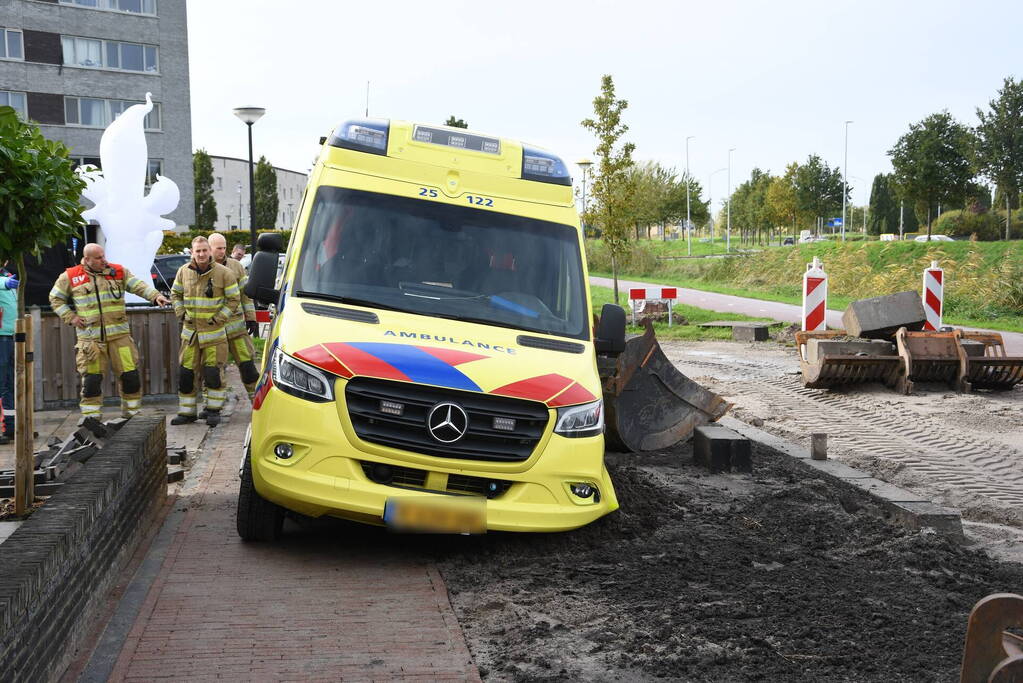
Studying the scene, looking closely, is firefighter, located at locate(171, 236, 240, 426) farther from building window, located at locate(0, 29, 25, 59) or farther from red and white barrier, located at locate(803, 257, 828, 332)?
building window, located at locate(0, 29, 25, 59)

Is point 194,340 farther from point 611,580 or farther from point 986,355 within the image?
point 986,355

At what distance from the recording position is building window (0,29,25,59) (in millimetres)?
51688

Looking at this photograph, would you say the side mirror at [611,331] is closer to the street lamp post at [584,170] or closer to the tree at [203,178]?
the street lamp post at [584,170]

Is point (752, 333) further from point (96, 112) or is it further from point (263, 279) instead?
point (96, 112)

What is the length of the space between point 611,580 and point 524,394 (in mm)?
1143

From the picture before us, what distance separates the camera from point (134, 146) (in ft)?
81.0

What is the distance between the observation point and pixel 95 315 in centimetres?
1076

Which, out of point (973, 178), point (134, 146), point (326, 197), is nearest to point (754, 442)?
point (326, 197)

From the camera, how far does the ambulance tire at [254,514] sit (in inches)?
252

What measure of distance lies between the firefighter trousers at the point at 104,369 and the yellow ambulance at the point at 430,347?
4.21 metres

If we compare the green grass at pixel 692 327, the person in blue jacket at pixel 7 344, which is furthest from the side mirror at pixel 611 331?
the green grass at pixel 692 327

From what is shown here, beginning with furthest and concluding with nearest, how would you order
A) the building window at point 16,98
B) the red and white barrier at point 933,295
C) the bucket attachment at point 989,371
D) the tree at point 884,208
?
the tree at point 884,208 < the building window at point 16,98 < the red and white barrier at point 933,295 < the bucket attachment at point 989,371

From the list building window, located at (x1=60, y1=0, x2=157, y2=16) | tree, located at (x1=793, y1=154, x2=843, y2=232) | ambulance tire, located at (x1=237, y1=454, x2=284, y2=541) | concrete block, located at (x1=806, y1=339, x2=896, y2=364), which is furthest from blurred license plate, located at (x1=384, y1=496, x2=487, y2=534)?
tree, located at (x1=793, y1=154, x2=843, y2=232)

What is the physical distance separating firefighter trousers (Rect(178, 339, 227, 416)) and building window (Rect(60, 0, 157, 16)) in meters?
47.6
